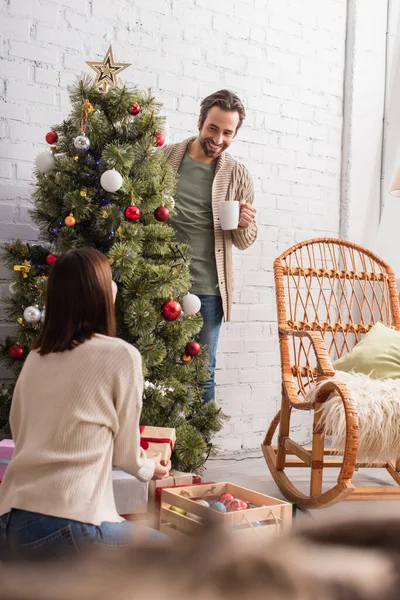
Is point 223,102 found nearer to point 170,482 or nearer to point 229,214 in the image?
point 229,214

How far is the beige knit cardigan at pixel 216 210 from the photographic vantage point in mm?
2783

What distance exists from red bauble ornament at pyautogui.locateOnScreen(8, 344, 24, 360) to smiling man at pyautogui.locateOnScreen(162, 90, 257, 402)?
79 centimetres

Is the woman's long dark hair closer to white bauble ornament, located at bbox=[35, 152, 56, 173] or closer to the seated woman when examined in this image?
the seated woman

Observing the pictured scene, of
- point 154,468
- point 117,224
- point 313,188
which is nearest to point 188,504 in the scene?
point 154,468

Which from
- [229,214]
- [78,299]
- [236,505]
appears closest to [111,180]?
[229,214]

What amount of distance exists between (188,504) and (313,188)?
2239 millimetres

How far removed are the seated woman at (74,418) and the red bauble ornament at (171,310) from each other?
0.97m

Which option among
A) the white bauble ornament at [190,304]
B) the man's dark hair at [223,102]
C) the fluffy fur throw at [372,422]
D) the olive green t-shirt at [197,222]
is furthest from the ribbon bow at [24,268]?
the fluffy fur throw at [372,422]

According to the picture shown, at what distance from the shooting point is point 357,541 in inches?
3.6

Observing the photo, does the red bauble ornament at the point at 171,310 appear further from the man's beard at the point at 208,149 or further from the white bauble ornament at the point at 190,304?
the man's beard at the point at 208,149

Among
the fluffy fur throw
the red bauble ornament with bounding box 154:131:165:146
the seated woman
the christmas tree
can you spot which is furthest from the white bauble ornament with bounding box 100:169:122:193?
the fluffy fur throw

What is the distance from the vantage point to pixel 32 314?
7.34 ft

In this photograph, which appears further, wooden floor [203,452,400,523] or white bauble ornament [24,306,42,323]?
wooden floor [203,452,400,523]

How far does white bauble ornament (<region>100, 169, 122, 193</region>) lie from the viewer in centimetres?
224
